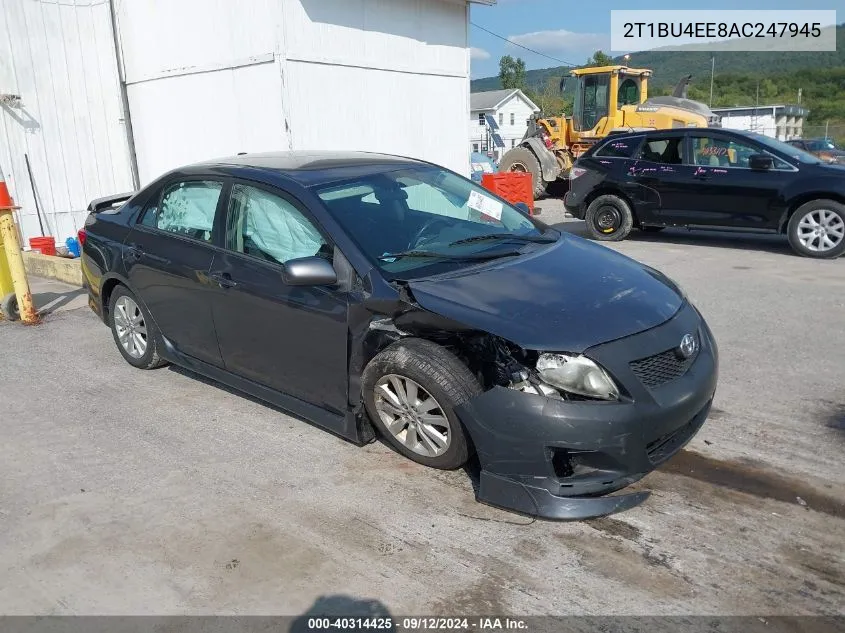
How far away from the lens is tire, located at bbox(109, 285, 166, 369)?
5.12 meters

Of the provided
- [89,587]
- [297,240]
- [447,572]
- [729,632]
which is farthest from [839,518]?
[89,587]

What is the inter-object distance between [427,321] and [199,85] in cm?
770

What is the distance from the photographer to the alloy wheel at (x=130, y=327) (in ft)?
17.3

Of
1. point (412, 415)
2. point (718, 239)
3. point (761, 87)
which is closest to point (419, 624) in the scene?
point (412, 415)

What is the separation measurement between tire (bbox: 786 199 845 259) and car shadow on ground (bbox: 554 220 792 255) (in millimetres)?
419

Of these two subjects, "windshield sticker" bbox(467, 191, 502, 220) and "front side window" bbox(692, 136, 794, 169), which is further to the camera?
"front side window" bbox(692, 136, 794, 169)

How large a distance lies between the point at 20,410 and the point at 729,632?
456cm

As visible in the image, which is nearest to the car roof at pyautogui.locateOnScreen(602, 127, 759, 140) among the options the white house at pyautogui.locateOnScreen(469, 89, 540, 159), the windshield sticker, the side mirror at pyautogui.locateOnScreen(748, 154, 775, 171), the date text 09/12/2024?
the side mirror at pyautogui.locateOnScreen(748, 154, 775, 171)

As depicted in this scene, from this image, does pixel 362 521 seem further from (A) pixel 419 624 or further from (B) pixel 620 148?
(B) pixel 620 148

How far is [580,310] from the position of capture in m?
3.35

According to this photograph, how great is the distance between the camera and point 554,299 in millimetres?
3428

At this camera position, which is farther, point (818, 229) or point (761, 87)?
point (761, 87)

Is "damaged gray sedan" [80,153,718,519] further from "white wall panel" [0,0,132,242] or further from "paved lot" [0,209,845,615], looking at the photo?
"white wall panel" [0,0,132,242]

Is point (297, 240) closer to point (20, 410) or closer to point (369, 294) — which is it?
point (369, 294)
